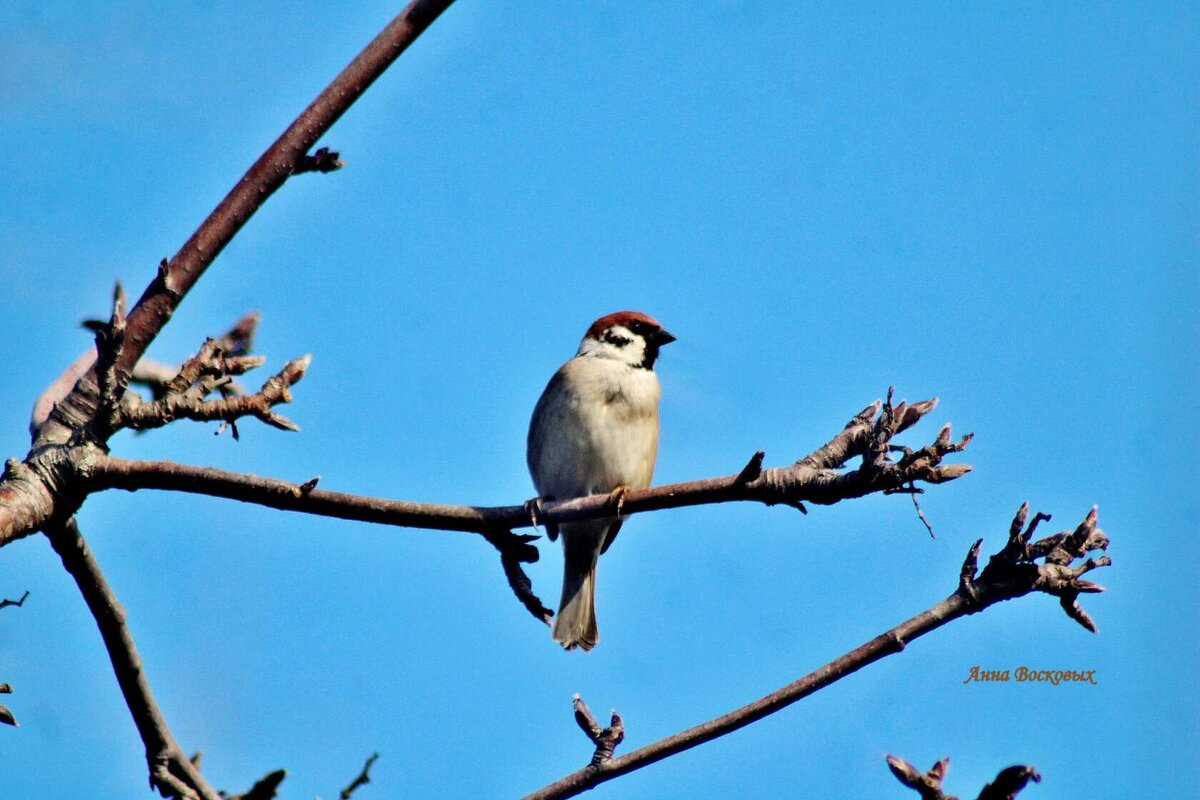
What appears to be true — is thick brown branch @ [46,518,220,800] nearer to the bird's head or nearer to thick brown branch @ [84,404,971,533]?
thick brown branch @ [84,404,971,533]

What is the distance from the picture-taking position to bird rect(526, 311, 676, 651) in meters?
4.89

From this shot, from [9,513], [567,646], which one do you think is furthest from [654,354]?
[9,513]

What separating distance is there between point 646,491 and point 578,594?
2.58m

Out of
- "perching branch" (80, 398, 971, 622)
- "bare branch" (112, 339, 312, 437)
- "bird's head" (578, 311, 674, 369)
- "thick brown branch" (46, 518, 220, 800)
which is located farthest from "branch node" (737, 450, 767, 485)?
"bird's head" (578, 311, 674, 369)

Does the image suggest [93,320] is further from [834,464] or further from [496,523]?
[834,464]

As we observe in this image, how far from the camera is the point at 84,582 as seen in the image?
2562mm

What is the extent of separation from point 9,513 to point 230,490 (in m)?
0.40

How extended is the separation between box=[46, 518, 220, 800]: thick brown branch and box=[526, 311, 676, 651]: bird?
2171 millimetres

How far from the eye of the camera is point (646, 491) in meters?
2.59

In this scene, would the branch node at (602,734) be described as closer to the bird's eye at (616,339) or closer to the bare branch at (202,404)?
the bare branch at (202,404)

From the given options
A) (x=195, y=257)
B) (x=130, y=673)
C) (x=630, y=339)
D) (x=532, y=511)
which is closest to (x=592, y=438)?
(x=630, y=339)

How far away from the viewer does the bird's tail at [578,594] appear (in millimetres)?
4844

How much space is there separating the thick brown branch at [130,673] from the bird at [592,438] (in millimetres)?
2171

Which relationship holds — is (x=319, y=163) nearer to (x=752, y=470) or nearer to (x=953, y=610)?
(x=752, y=470)
